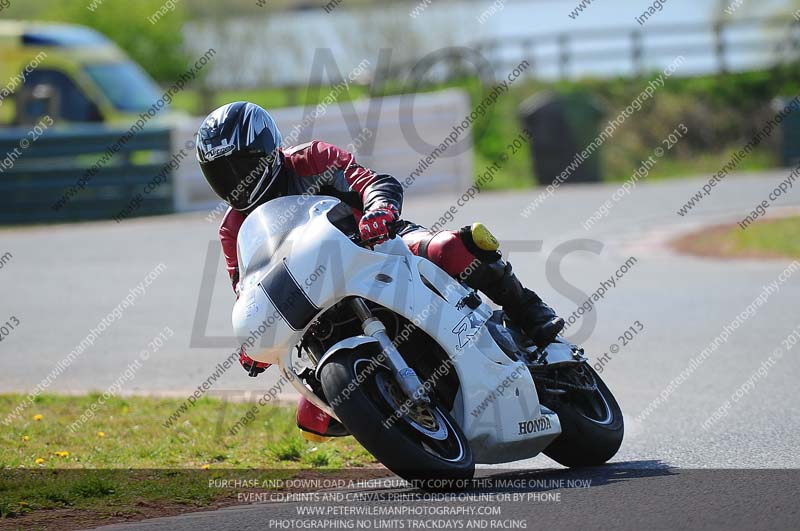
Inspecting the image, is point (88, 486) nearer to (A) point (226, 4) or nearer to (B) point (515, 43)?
(B) point (515, 43)

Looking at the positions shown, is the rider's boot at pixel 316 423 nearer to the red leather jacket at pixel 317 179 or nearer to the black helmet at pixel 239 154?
the red leather jacket at pixel 317 179

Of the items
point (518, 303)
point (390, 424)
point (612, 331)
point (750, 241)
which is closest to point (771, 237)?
point (750, 241)

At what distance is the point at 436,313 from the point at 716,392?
3150 mm

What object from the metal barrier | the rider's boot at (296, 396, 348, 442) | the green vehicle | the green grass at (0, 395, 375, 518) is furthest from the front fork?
the green vehicle

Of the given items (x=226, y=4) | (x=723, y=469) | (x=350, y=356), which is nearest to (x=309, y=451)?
(x=350, y=356)

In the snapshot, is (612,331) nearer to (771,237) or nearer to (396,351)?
(396,351)

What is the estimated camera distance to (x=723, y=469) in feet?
19.3

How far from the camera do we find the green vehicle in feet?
70.0

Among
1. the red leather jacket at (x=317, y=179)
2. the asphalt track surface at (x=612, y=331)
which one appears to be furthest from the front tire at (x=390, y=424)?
the red leather jacket at (x=317, y=179)

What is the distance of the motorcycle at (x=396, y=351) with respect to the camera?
5.33 metres

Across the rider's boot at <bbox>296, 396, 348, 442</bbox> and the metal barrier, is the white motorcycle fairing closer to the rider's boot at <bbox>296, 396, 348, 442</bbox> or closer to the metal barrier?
the rider's boot at <bbox>296, 396, 348, 442</bbox>

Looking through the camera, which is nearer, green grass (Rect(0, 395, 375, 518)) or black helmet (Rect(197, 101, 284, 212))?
black helmet (Rect(197, 101, 284, 212))

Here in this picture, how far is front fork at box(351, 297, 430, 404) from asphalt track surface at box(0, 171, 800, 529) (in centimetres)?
72

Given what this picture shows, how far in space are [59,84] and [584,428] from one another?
17.7 meters
